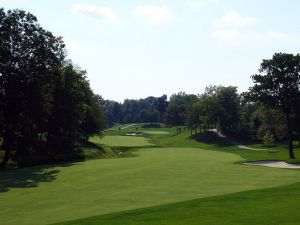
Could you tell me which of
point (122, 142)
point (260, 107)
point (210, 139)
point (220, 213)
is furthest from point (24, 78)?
point (210, 139)

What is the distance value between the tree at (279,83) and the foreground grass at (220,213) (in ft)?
113

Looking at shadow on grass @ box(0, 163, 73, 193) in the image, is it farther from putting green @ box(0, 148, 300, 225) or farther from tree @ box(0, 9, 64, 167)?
tree @ box(0, 9, 64, 167)

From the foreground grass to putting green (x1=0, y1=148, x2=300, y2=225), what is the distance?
2.21m

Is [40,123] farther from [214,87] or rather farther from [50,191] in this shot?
[214,87]

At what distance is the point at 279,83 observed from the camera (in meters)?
55.8

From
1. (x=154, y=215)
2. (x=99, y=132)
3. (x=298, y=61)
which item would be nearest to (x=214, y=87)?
(x=99, y=132)

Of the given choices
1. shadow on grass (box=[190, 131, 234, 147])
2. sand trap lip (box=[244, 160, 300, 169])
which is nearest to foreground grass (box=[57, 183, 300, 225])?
sand trap lip (box=[244, 160, 300, 169])

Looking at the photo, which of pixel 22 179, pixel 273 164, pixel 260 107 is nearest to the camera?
pixel 22 179

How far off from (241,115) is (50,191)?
9754cm

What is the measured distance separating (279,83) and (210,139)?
61.1 meters

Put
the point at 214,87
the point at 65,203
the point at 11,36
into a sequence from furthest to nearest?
the point at 214,87 → the point at 11,36 → the point at 65,203

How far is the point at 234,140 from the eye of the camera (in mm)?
112062

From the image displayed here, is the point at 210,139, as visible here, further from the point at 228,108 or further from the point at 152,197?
the point at 152,197

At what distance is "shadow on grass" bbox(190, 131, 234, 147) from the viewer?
108 metres
